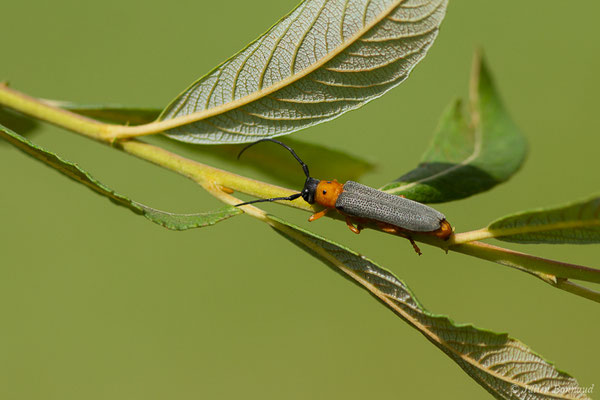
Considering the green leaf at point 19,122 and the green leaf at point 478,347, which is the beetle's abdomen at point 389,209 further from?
the green leaf at point 19,122

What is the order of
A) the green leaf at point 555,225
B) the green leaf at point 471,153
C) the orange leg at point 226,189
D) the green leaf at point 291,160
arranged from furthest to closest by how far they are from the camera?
1. the green leaf at point 291,160
2. the green leaf at point 471,153
3. the orange leg at point 226,189
4. the green leaf at point 555,225

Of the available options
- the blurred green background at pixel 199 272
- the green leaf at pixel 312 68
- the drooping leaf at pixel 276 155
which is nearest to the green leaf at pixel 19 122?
the drooping leaf at pixel 276 155

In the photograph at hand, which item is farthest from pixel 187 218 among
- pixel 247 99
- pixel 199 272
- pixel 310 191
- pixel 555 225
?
pixel 199 272

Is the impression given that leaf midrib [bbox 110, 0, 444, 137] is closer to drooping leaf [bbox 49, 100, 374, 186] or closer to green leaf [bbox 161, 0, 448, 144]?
green leaf [bbox 161, 0, 448, 144]

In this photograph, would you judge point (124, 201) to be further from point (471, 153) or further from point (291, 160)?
point (471, 153)

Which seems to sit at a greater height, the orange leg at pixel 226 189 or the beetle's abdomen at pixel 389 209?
the orange leg at pixel 226 189

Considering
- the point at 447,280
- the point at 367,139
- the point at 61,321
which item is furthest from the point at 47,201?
the point at 447,280
